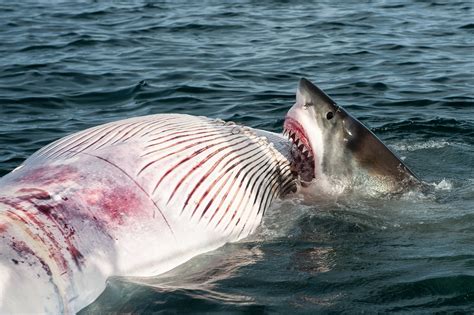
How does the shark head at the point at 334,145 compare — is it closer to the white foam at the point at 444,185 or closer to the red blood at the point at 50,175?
the white foam at the point at 444,185

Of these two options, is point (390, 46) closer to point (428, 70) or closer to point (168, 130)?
point (428, 70)

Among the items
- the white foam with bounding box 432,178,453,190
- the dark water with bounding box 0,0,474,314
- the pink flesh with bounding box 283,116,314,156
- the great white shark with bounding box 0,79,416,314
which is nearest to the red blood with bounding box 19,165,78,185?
the great white shark with bounding box 0,79,416,314

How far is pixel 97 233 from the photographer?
468cm

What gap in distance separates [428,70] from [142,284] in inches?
360

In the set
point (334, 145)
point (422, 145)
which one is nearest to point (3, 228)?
point (334, 145)

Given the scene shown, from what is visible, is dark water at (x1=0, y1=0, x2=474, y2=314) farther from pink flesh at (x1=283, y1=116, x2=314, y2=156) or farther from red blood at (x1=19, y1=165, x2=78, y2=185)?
red blood at (x1=19, y1=165, x2=78, y2=185)

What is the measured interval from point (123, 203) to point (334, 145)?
1.90 metres

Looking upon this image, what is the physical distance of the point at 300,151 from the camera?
6.25 meters

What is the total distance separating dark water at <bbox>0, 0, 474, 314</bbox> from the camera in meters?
5.02

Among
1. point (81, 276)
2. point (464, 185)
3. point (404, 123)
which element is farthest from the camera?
point (404, 123)

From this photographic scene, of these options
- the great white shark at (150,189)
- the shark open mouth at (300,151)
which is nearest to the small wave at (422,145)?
the great white shark at (150,189)

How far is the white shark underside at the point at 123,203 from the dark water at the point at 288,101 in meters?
0.15

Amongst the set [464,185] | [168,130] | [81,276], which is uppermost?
[168,130]

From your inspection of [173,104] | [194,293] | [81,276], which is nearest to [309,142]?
[194,293]
